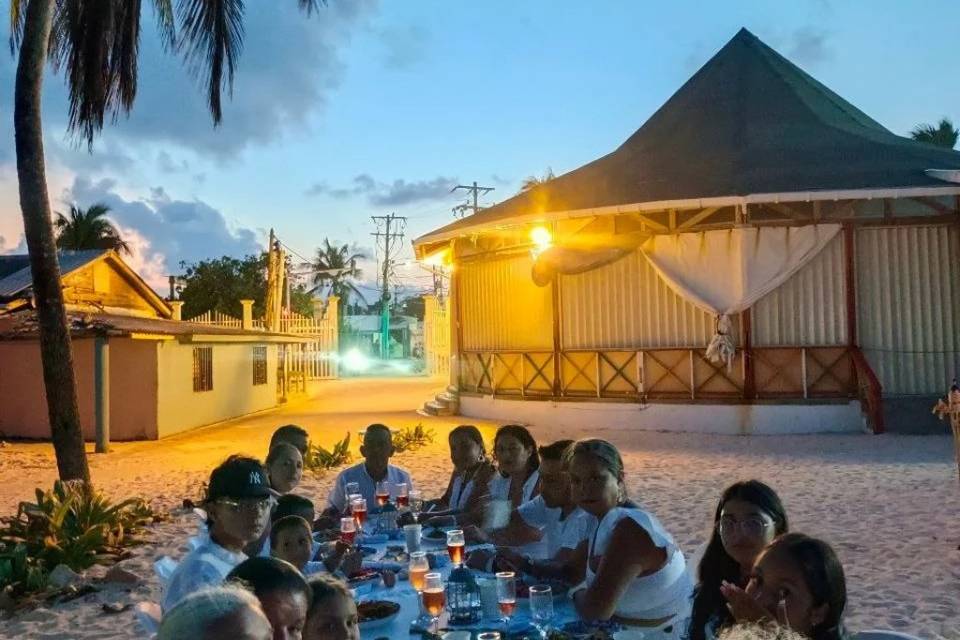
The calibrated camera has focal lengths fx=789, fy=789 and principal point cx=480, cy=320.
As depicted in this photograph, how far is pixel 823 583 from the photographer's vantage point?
2.10 meters

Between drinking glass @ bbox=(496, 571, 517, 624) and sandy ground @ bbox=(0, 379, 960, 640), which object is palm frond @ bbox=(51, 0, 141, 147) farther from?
drinking glass @ bbox=(496, 571, 517, 624)

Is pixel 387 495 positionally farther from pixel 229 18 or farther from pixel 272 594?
pixel 229 18

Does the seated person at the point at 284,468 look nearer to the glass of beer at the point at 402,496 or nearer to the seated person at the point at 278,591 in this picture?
the glass of beer at the point at 402,496

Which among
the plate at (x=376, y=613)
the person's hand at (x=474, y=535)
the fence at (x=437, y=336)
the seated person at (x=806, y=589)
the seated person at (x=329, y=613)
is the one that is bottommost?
the plate at (x=376, y=613)

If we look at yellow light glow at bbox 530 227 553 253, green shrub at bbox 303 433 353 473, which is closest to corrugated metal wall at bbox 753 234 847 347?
yellow light glow at bbox 530 227 553 253

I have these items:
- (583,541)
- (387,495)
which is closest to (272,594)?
(583,541)

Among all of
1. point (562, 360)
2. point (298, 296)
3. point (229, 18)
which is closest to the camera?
A: point (229, 18)

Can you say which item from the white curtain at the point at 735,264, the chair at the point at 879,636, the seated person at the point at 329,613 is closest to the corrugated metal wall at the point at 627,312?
the white curtain at the point at 735,264

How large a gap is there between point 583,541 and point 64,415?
20.3 feet

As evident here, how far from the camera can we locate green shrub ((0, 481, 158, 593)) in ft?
18.9

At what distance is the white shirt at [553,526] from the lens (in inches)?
163

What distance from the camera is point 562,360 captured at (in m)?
15.6

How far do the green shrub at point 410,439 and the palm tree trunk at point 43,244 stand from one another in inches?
220

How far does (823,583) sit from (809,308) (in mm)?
12400
